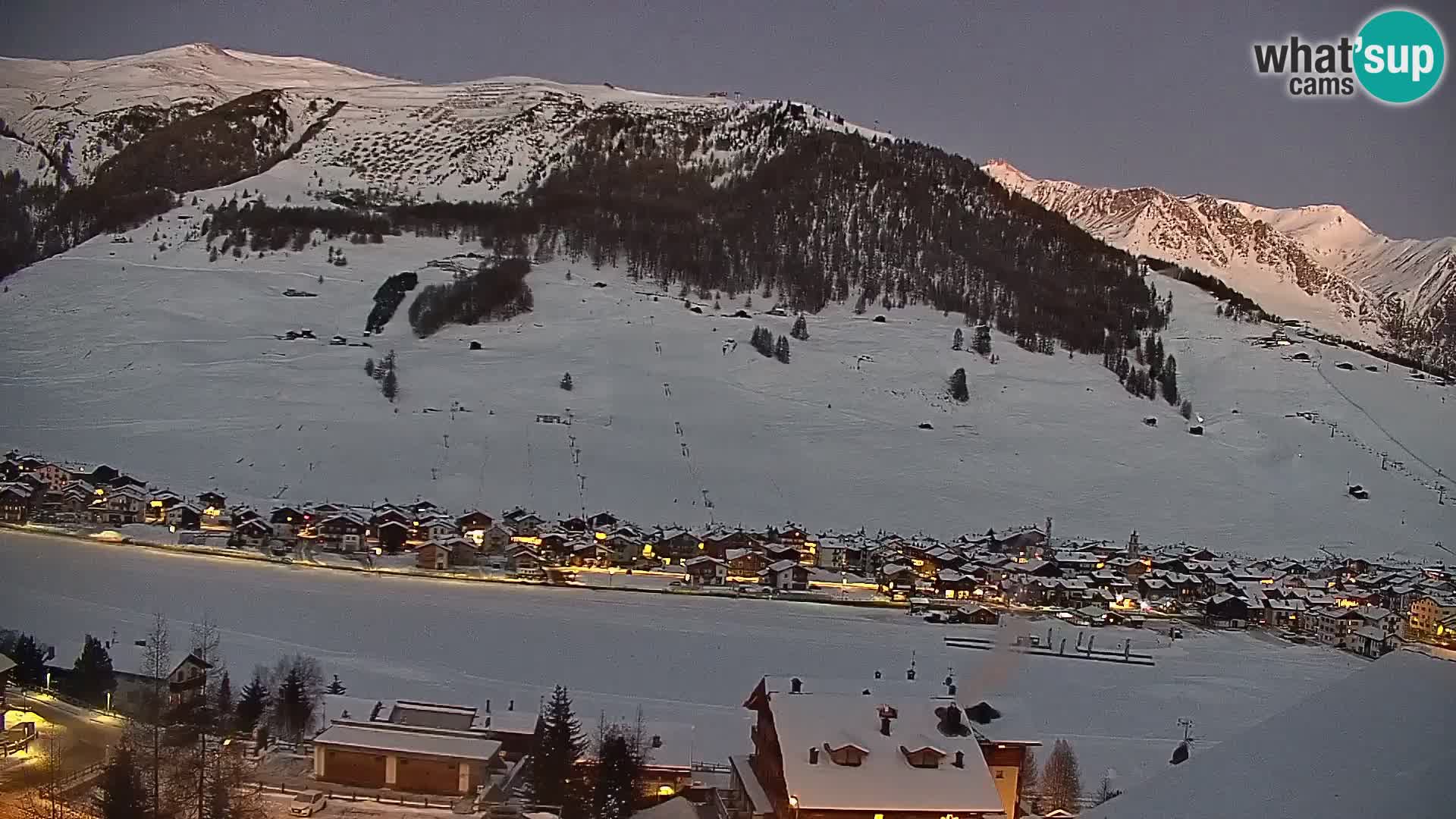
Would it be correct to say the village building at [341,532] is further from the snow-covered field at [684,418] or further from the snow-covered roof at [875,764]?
the snow-covered roof at [875,764]

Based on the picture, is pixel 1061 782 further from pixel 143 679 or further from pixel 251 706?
pixel 143 679

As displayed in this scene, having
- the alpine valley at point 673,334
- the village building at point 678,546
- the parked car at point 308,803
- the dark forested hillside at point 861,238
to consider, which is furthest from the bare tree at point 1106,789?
the dark forested hillside at point 861,238

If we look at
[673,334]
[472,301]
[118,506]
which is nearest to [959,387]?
[673,334]

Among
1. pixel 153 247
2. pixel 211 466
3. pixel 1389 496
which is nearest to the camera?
pixel 211 466

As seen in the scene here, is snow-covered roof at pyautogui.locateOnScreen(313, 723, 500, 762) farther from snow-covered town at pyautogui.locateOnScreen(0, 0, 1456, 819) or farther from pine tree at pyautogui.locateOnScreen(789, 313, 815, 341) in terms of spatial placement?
pine tree at pyautogui.locateOnScreen(789, 313, 815, 341)

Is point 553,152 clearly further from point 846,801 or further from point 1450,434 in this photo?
point 846,801

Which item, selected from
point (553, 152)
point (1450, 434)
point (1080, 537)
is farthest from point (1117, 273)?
point (553, 152)
